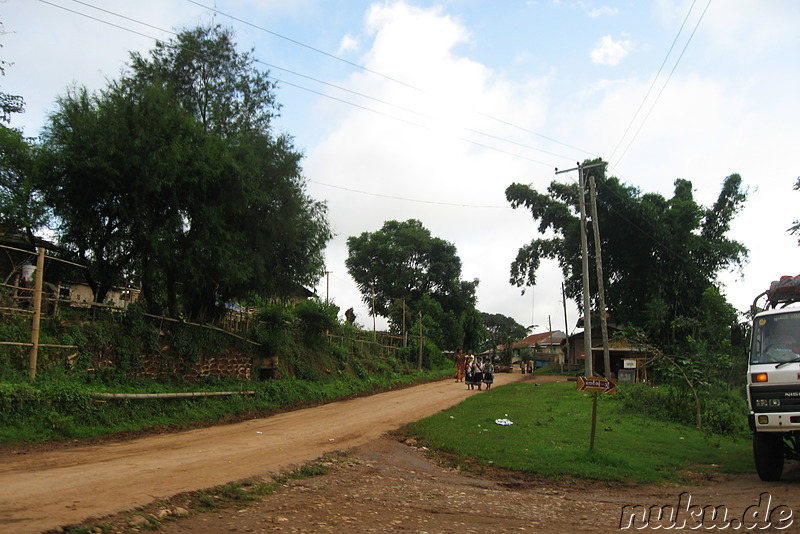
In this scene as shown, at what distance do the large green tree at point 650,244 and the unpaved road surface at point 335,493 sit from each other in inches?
1331

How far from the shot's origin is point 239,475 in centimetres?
1006

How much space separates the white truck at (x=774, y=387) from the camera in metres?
10.5

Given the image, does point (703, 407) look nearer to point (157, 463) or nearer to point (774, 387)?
point (774, 387)

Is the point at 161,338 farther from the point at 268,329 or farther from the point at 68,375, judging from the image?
the point at 268,329

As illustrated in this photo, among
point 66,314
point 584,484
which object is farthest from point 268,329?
point 584,484

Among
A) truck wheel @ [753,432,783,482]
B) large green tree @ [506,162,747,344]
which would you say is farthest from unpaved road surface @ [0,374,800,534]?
large green tree @ [506,162,747,344]

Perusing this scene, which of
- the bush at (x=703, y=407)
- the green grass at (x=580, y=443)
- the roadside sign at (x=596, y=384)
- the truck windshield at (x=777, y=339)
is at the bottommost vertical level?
the green grass at (x=580, y=443)

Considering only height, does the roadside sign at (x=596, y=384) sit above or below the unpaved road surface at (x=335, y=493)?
above

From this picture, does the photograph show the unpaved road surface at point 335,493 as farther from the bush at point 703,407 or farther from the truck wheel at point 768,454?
the bush at point 703,407

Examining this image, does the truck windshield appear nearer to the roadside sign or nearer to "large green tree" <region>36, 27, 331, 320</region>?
the roadside sign

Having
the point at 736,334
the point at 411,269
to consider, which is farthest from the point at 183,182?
the point at 411,269

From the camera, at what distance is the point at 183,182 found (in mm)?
18609

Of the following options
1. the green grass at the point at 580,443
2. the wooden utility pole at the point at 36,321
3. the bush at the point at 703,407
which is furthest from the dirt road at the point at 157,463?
the bush at the point at 703,407

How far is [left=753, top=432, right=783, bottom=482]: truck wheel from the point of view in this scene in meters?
11.2
